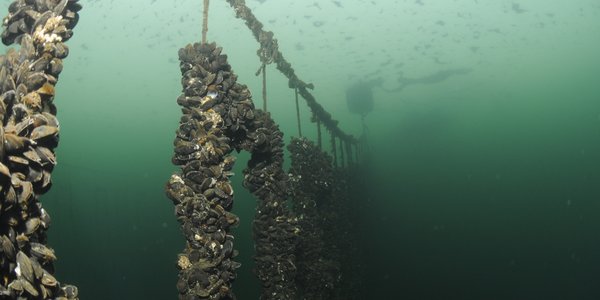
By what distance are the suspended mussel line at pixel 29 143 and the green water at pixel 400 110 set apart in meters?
12.6

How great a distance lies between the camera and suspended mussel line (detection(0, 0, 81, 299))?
6.45 feet

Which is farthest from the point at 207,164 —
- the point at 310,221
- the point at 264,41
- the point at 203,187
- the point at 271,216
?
the point at 264,41

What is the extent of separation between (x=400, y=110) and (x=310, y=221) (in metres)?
38.5

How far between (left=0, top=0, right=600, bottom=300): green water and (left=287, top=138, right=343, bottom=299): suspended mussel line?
6939 millimetres

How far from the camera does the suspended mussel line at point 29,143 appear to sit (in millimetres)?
1965

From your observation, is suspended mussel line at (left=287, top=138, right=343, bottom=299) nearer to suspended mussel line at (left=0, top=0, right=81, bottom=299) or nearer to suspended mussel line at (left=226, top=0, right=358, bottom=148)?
suspended mussel line at (left=226, top=0, right=358, bottom=148)

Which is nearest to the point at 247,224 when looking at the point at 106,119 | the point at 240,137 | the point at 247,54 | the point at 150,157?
the point at 106,119

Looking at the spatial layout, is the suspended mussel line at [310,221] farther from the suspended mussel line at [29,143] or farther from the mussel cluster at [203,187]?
the suspended mussel line at [29,143]

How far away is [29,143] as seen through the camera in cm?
214

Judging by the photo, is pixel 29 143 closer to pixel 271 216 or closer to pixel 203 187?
pixel 203 187

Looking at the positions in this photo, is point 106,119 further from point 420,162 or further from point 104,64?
point 420,162

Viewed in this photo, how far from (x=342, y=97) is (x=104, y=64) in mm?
20458

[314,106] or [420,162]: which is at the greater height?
[314,106]

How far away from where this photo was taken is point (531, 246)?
4131 centimetres
